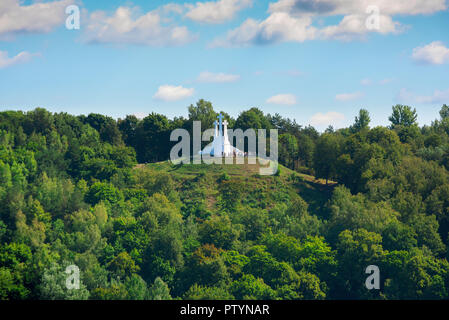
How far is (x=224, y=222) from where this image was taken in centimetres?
6369

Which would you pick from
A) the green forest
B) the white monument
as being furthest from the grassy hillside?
the white monument

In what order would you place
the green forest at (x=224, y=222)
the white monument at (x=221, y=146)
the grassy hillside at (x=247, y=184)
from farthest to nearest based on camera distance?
the white monument at (x=221, y=146), the grassy hillside at (x=247, y=184), the green forest at (x=224, y=222)

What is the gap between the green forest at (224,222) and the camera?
5306 centimetres

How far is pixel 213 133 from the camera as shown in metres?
93.3

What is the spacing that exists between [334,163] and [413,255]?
2703 cm

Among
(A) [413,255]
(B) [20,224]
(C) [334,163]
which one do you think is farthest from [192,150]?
(A) [413,255]

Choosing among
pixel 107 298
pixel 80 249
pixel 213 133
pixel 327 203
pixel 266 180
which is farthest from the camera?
pixel 213 133

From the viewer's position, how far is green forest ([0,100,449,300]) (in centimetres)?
5306

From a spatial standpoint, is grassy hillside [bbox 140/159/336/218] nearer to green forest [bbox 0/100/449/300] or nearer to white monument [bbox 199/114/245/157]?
green forest [bbox 0/100/449/300]

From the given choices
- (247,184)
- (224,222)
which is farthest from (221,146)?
(224,222)

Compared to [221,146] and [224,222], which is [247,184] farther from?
[224,222]

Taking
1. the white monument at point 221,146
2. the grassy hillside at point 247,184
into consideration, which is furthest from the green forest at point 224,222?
the white monument at point 221,146

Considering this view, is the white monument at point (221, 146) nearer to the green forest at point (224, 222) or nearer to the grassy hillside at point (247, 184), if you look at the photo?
the grassy hillside at point (247, 184)

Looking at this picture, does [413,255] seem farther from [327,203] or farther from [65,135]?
[65,135]
